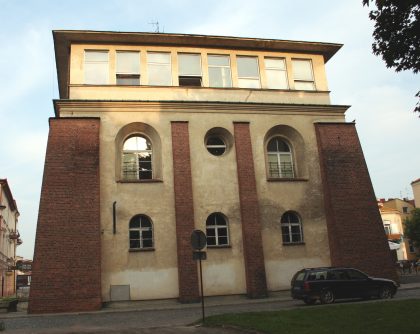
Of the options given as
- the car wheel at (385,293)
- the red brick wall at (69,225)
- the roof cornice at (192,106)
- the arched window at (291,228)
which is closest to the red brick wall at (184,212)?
the roof cornice at (192,106)

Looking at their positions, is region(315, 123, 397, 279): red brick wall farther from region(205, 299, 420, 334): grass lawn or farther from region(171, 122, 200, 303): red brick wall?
region(205, 299, 420, 334): grass lawn

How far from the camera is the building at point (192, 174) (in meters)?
19.9

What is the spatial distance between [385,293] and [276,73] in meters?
11.9

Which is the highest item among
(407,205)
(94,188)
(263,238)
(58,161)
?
(407,205)

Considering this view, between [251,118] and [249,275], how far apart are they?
24.4 ft

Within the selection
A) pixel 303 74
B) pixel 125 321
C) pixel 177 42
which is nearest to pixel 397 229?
pixel 303 74

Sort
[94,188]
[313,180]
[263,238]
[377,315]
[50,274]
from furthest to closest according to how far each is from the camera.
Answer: [313,180] < [263,238] < [94,188] < [50,274] < [377,315]

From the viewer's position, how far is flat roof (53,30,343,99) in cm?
2262

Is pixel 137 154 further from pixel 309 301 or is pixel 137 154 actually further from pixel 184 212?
pixel 309 301

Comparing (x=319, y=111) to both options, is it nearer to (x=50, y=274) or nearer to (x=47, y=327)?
(x=50, y=274)

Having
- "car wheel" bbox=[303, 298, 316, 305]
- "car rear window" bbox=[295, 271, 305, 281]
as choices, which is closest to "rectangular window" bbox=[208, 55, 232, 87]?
"car rear window" bbox=[295, 271, 305, 281]

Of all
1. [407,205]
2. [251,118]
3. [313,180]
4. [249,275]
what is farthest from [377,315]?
[407,205]

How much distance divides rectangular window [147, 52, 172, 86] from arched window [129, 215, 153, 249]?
6.58 meters

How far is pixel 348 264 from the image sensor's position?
70.5 feet
